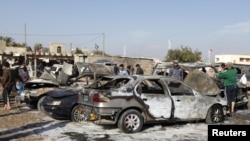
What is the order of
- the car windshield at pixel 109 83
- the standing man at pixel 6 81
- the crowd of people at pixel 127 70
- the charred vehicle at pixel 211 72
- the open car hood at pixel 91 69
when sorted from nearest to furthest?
the car windshield at pixel 109 83, the standing man at pixel 6 81, the charred vehicle at pixel 211 72, the open car hood at pixel 91 69, the crowd of people at pixel 127 70

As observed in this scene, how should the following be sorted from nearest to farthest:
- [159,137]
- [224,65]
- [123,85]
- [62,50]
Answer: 1. [159,137]
2. [123,85]
3. [224,65]
4. [62,50]

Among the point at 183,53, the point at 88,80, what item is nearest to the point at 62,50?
the point at 183,53

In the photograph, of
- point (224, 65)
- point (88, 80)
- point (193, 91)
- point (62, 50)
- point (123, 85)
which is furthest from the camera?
point (62, 50)

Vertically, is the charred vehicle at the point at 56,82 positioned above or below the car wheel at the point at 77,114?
above

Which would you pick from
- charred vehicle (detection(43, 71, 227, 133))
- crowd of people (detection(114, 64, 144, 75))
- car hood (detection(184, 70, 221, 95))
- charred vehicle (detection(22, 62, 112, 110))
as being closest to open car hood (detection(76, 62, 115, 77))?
charred vehicle (detection(22, 62, 112, 110))

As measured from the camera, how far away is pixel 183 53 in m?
65.4

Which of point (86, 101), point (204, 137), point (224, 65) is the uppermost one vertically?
point (224, 65)

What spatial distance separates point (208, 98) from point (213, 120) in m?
0.62

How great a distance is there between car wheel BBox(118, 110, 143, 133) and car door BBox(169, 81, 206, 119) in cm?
110

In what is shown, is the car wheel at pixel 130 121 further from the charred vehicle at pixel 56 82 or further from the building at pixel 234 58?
the building at pixel 234 58

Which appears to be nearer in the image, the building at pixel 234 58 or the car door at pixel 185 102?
the car door at pixel 185 102

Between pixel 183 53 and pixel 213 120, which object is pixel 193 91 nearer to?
pixel 213 120

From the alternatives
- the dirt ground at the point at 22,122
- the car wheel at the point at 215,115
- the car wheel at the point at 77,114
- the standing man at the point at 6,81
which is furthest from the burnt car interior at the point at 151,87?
the standing man at the point at 6,81

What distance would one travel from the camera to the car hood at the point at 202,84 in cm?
1043
